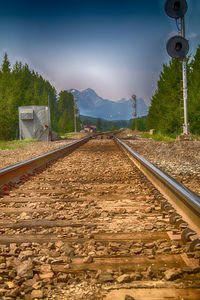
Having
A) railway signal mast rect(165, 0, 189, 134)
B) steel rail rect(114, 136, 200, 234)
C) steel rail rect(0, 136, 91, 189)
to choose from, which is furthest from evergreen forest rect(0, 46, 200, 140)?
steel rail rect(114, 136, 200, 234)

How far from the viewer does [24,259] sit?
61.6 inches

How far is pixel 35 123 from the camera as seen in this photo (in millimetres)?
20016

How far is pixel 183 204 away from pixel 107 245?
829mm

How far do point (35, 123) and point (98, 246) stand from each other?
62.4 ft

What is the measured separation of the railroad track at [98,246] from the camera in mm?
1262

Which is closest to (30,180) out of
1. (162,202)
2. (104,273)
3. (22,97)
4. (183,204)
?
(162,202)

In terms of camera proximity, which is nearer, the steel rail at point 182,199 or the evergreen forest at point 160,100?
the steel rail at point 182,199

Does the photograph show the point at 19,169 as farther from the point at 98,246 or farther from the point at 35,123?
the point at 35,123

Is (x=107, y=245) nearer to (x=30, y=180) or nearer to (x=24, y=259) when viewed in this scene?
(x=24, y=259)

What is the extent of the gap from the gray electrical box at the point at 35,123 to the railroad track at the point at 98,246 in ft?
55.5

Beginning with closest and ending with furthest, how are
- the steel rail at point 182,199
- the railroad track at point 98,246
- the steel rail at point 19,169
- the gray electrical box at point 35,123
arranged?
the railroad track at point 98,246
the steel rail at point 182,199
the steel rail at point 19,169
the gray electrical box at point 35,123

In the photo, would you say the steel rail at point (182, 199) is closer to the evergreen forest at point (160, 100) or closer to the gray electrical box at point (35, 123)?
the evergreen forest at point (160, 100)

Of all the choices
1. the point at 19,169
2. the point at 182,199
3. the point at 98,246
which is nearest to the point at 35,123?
the point at 19,169

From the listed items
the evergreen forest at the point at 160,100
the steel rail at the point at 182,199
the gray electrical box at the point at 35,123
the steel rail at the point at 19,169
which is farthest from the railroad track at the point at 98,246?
the gray electrical box at the point at 35,123
